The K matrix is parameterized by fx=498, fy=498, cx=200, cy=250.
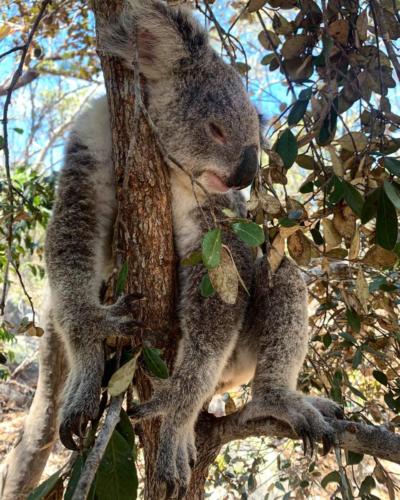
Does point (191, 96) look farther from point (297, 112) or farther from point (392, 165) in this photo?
point (392, 165)

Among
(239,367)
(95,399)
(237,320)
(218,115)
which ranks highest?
(218,115)

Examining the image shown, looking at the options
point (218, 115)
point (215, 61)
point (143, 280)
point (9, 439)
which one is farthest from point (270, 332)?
point (9, 439)

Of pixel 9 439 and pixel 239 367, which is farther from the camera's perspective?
pixel 9 439

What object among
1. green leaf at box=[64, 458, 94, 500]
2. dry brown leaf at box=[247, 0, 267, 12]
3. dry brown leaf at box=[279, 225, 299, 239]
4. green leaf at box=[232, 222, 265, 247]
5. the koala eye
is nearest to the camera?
green leaf at box=[64, 458, 94, 500]

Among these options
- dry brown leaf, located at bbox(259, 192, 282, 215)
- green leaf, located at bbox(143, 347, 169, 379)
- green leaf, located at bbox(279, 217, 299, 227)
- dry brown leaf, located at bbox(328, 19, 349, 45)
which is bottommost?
green leaf, located at bbox(143, 347, 169, 379)

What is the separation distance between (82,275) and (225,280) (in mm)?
900

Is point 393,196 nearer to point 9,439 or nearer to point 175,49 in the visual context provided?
point 175,49

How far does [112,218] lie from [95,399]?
0.82 m

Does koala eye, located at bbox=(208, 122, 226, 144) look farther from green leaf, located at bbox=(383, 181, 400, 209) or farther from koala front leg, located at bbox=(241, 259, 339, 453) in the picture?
green leaf, located at bbox=(383, 181, 400, 209)

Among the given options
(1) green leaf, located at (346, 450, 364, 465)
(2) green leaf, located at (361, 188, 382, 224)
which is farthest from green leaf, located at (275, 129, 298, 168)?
(1) green leaf, located at (346, 450, 364, 465)

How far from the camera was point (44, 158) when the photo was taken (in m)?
13.4

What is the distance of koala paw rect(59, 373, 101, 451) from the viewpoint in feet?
5.72

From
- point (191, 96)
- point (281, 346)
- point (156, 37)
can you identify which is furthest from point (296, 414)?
point (156, 37)

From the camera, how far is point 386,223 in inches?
58.6
